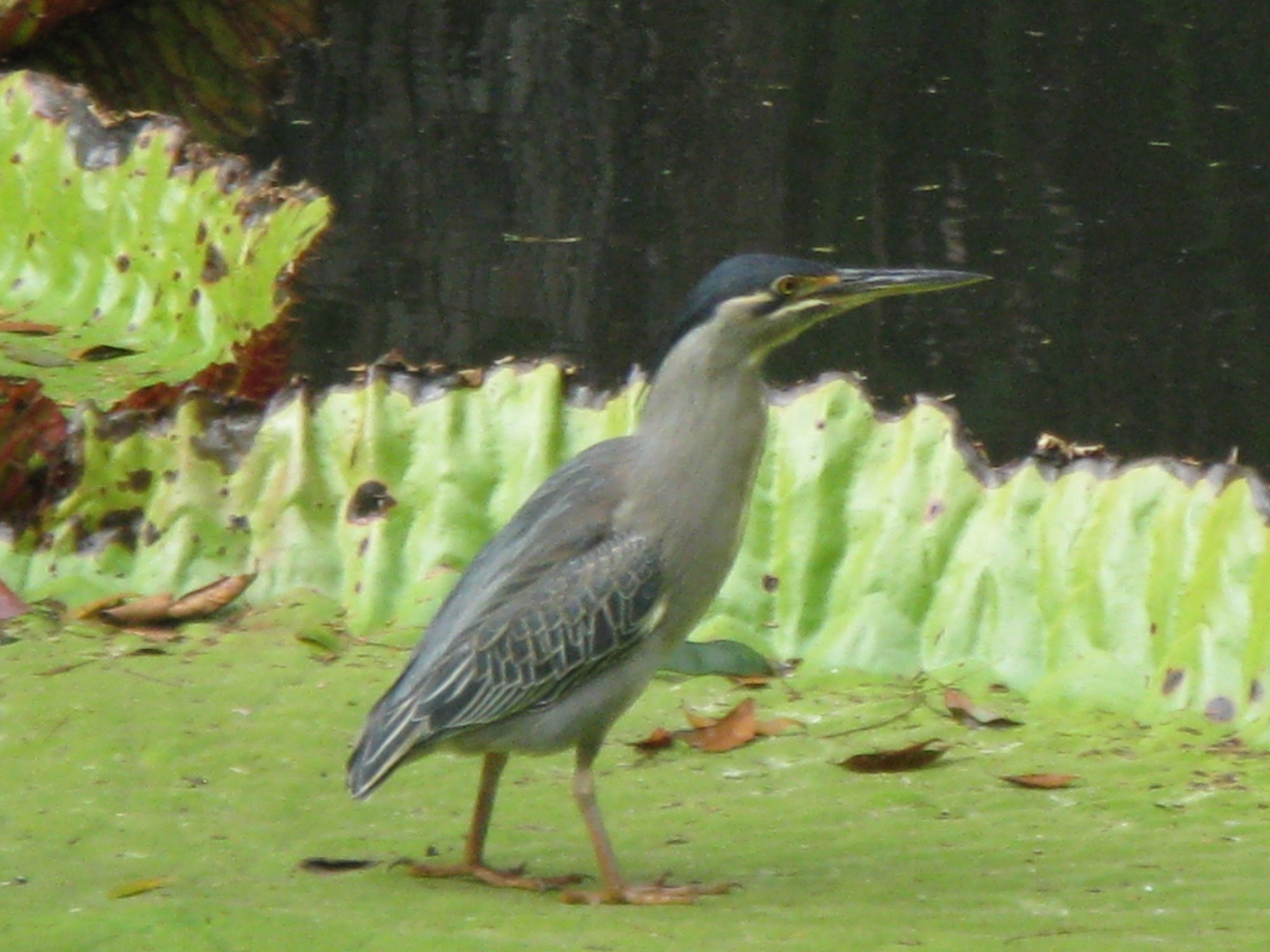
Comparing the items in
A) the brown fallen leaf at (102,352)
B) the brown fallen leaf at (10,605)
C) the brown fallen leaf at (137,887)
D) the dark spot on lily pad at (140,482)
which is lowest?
the brown fallen leaf at (137,887)

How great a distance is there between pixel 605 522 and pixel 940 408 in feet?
4.15

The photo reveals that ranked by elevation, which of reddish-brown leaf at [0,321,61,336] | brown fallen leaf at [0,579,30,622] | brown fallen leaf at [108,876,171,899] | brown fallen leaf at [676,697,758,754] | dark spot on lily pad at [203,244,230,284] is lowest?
brown fallen leaf at [108,876,171,899]

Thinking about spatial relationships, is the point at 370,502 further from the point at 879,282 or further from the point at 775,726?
the point at 879,282

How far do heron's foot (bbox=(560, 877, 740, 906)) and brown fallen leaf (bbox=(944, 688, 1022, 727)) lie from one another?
2.92ft

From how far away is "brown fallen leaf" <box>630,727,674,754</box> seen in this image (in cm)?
400

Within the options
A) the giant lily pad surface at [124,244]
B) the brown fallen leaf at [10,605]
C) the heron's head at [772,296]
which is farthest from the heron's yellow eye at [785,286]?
the giant lily pad surface at [124,244]

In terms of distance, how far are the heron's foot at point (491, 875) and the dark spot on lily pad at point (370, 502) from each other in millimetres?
1458

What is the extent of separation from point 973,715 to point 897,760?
1.02ft

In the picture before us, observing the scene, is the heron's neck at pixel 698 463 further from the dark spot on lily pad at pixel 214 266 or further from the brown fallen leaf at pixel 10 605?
the dark spot on lily pad at pixel 214 266

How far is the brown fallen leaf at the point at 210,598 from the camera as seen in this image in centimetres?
462

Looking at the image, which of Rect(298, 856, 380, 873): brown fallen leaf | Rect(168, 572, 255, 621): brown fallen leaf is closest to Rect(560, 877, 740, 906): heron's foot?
Rect(298, 856, 380, 873): brown fallen leaf

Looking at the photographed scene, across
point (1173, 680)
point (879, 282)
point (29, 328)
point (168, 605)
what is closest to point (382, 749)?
point (879, 282)

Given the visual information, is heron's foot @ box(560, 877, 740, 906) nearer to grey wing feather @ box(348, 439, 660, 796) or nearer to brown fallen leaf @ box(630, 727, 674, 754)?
grey wing feather @ box(348, 439, 660, 796)

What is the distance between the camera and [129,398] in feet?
17.0
